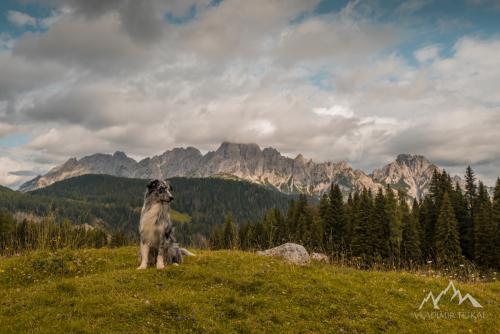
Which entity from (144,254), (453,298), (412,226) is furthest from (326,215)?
(144,254)

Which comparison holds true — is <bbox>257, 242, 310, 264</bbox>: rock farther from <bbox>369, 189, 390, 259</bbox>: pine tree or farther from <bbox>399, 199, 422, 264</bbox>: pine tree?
<bbox>399, 199, 422, 264</bbox>: pine tree

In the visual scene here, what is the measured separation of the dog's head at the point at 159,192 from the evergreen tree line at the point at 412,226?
133 ft

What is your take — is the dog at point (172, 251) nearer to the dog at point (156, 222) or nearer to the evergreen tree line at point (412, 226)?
the dog at point (156, 222)

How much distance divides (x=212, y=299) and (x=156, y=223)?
3.96 metres

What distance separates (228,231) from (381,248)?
3991 cm

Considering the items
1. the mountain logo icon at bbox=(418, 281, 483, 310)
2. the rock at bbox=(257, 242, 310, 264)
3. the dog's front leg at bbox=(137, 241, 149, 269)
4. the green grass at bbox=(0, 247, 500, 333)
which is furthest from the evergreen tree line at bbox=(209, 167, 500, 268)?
the dog's front leg at bbox=(137, 241, 149, 269)

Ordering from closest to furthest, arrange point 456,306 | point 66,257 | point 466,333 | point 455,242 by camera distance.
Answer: point 466,333 → point 456,306 → point 66,257 → point 455,242

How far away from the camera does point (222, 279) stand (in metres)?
14.8

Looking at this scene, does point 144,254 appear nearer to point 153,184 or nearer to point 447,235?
point 153,184

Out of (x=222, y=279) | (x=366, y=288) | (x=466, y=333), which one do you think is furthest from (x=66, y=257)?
(x=466, y=333)

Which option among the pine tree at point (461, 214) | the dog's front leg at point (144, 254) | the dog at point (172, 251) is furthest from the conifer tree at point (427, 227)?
the dog's front leg at point (144, 254)

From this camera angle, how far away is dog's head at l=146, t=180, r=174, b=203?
49.5ft

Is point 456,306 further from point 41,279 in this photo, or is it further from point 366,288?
point 41,279

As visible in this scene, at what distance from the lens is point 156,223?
49.4ft
